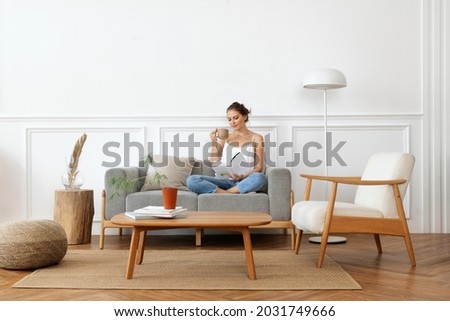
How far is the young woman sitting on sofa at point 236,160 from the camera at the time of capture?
168 inches

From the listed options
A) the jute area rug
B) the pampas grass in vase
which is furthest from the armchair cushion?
the pampas grass in vase

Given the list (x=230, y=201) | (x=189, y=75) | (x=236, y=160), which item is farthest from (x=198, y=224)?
(x=189, y=75)

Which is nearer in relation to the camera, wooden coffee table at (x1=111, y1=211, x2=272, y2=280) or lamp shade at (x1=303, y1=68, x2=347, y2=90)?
wooden coffee table at (x1=111, y1=211, x2=272, y2=280)

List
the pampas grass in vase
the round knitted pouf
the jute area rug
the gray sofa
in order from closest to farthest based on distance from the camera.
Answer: the jute area rug → the round knitted pouf → the gray sofa → the pampas grass in vase

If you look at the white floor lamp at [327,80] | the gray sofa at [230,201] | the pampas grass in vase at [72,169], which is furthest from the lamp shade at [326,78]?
the pampas grass in vase at [72,169]

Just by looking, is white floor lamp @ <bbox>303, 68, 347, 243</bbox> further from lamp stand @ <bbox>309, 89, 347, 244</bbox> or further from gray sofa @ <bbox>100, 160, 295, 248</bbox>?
gray sofa @ <bbox>100, 160, 295, 248</bbox>

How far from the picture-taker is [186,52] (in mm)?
5070

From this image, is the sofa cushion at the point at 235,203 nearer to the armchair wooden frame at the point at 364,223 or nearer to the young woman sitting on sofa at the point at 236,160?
the young woman sitting on sofa at the point at 236,160

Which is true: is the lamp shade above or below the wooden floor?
above

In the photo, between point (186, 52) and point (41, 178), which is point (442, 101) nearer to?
point (186, 52)

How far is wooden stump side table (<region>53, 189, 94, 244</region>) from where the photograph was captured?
171 inches

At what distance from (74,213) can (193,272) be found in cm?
172

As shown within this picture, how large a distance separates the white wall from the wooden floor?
3.03ft
